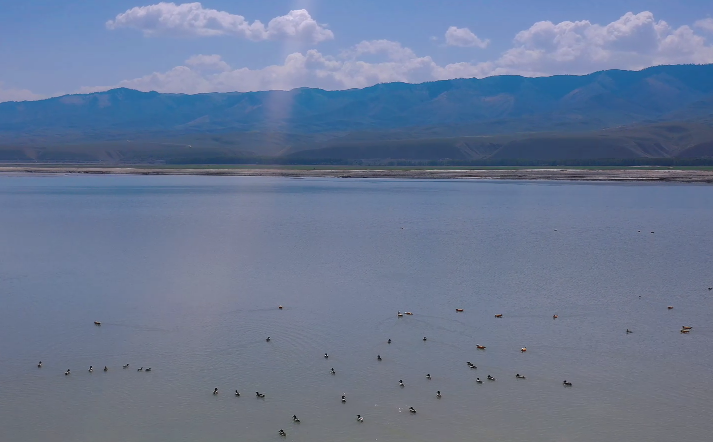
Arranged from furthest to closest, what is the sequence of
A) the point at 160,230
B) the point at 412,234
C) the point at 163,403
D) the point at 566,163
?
the point at 566,163, the point at 160,230, the point at 412,234, the point at 163,403

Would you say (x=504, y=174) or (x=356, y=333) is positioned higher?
(x=504, y=174)

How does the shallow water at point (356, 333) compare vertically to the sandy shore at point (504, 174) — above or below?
below

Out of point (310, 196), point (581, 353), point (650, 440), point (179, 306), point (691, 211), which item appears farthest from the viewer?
point (310, 196)

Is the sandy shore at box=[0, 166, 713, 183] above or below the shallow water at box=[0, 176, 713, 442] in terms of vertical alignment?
above

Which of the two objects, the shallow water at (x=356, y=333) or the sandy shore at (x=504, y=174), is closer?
the shallow water at (x=356, y=333)

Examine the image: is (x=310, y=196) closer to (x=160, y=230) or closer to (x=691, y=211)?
(x=160, y=230)

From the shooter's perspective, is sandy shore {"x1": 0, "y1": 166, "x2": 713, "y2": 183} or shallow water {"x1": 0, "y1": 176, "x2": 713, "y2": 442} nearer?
shallow water {"x1": 0, "y1": 176, "x2": 713, "y2": 442}

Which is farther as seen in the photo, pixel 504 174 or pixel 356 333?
pixel 504 174

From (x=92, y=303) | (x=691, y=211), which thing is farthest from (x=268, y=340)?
(x=691, y=211)
